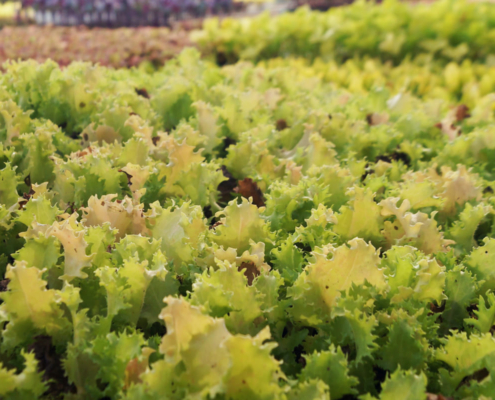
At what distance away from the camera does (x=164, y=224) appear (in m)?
1.87

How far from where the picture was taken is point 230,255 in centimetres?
168

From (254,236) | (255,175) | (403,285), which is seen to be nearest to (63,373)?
(254,236)

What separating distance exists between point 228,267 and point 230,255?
0.14 meters

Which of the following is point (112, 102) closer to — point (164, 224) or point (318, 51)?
point (164, 224)

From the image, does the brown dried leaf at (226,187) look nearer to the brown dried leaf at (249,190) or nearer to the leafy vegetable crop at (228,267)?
the leafy vegetable crop at (228,267)

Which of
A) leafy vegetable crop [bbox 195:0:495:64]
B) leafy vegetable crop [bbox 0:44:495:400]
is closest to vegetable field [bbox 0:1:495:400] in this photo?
leafy vegetable crop [bbox 0:44:495:400]

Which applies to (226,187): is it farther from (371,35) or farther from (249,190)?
(371,35)

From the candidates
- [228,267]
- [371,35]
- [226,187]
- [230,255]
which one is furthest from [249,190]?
[371,35]

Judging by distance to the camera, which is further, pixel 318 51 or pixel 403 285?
pixel 318 51

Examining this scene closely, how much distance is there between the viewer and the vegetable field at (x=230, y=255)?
Answer: 135 cm

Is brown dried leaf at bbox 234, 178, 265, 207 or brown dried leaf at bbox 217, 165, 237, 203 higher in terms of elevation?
brown dried leaf at bbox 234, 178, 265, 207

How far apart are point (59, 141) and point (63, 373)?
1431 mm

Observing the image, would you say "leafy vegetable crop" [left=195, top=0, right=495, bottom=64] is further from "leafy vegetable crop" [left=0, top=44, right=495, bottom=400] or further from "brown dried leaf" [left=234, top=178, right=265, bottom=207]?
"brown dried leaf" [left=234, top=178, right=265, bottom=207]

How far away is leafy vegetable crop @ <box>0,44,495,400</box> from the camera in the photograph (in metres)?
1.32
